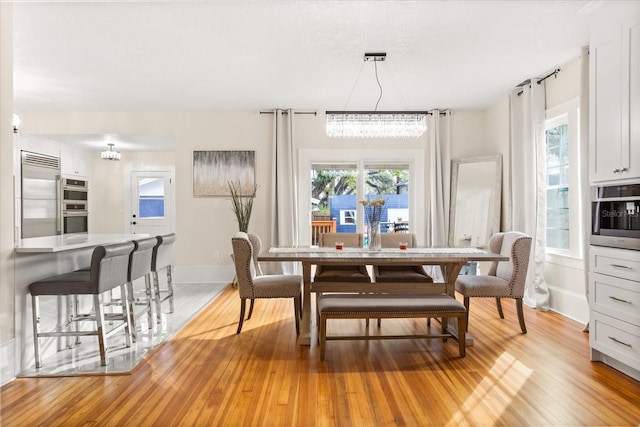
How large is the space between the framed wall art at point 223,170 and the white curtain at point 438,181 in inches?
107

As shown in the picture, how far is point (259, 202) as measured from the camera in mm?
6352

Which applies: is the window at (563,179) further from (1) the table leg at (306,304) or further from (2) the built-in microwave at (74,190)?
(2) the built-in microwave at (74,190)

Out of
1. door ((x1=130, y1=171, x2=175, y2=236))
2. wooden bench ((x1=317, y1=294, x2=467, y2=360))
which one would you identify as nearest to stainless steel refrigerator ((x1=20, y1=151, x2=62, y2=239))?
door ((x1=130, y1=171, x2=175, y2=236))

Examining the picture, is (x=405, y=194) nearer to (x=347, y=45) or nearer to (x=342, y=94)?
(x=342, y=94)

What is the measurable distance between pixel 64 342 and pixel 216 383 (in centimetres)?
158

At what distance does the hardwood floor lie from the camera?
220 centimetres

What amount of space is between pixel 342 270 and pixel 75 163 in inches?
254

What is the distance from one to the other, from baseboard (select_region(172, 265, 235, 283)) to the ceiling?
8.21 ft

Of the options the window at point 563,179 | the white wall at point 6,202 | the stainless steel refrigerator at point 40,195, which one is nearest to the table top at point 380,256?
the window at point 563,179

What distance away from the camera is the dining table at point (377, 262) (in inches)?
134

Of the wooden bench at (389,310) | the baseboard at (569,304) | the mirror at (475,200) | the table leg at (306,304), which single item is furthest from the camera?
the mirror at (475,200)

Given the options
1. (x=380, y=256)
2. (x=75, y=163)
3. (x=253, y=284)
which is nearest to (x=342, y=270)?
(x=380, y=256)

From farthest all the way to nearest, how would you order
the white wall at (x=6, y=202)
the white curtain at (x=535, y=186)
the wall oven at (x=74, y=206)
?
the wall oven at (x=74, y=206) → the white curtain at (x=535, y=186) → the white wall at (x=6, y=202)

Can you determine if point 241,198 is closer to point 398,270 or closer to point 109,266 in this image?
point 398,270
